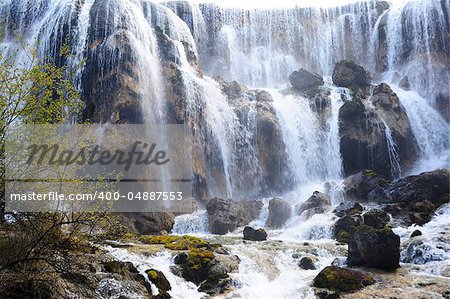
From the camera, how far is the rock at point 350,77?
50.3m

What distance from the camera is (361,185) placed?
3600 centimetres

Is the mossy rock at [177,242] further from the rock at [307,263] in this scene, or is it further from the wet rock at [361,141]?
the wet rock at [361,141]

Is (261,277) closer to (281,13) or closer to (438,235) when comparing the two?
(438,235)

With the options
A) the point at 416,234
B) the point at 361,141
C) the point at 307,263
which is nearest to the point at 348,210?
the point at 416,234

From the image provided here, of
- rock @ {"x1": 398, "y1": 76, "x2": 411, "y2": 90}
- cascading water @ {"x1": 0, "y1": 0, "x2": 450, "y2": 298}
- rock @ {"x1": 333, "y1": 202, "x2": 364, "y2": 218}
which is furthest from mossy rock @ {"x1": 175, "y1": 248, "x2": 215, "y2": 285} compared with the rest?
rock @ {"x1": 398, "y1": 76, "x2": 411, "y2": 90}

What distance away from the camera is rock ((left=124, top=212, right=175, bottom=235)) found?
94.3 feet

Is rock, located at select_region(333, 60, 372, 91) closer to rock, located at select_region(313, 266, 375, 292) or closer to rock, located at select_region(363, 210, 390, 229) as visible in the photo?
rock, located at select_region(363, 210, 390, 229)

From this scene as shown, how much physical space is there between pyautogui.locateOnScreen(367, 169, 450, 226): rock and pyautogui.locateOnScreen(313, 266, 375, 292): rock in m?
11.7

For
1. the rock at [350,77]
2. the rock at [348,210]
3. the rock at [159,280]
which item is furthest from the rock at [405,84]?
the rock at [159,280]

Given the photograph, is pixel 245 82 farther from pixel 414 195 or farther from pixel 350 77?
pixel 414 195

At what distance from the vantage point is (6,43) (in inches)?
1722

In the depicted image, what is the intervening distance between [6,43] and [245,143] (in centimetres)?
2759

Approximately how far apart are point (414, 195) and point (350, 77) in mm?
22499

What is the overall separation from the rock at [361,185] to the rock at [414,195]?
92 cm
